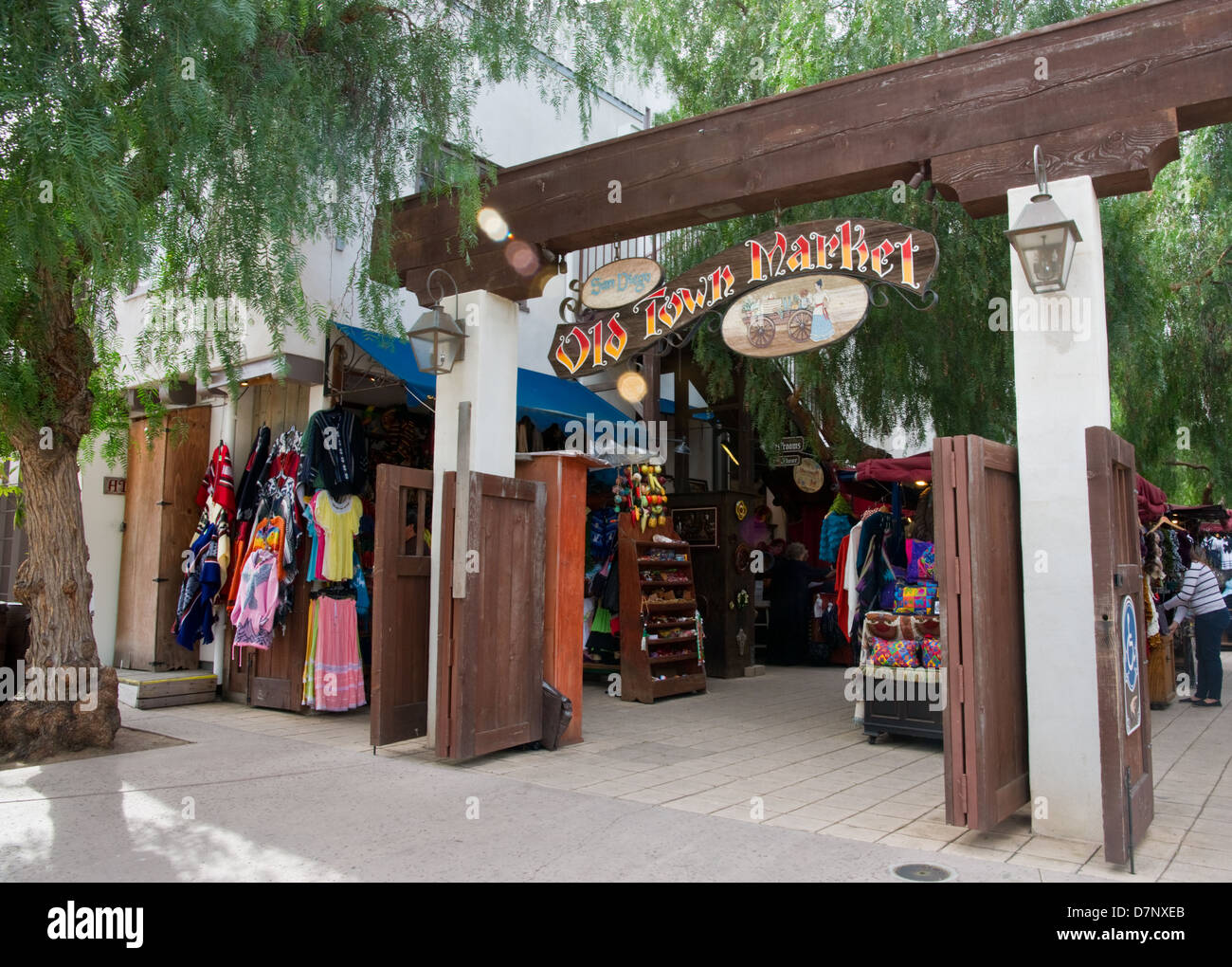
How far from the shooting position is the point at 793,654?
14.1 metres

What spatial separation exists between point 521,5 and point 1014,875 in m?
6.63

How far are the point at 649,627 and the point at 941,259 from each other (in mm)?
4858

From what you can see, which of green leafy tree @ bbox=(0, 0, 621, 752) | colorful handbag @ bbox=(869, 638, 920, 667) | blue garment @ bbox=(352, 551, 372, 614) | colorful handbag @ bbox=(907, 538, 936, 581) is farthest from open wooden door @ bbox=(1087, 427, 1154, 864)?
blue garment @ bbox=(352, 551, 372, 614)

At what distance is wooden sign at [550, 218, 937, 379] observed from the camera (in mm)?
5738

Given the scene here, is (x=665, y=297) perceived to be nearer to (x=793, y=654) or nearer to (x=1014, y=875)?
(x=1014, y=875)

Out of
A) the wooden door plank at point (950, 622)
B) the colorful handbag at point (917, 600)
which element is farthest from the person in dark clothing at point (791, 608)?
the wooden door plank at point (950, 622)

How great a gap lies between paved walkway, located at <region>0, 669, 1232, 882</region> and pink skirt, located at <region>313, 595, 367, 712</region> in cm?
58

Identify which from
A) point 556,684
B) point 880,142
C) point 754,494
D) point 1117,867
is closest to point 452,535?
point 556,684

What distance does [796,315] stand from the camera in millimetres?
6020

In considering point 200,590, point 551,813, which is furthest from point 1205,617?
point 200,590

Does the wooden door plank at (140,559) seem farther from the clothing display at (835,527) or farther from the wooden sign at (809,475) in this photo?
the wooden sign at (809,475)

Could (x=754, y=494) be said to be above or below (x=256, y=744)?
above

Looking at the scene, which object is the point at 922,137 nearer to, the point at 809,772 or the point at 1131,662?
the point at 1131,662

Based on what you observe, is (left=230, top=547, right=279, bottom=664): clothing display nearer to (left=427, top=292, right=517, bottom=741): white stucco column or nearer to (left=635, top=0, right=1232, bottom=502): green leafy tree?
(left=427, top=292, right=517, bottom=741): white stucco column
